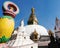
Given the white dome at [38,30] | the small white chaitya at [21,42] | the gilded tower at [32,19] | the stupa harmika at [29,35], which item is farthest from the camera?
the gilded tower at [32,19]

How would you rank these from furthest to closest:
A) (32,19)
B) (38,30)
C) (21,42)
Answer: (32,19) < (38,30) < (21,42)

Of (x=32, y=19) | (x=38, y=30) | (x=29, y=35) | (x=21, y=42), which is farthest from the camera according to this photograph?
(x=32, y=19)

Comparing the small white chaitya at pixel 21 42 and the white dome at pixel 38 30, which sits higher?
the white dome at pixel 38 30

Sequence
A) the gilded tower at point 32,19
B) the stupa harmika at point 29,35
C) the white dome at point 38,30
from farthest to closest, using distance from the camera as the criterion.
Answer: the gilded tower at point 32,19, the white dome at point 38,30, the stupa harmika at point 29,35

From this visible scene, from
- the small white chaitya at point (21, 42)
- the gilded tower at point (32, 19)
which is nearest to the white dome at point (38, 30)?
the gilded tower at point (32, 19)

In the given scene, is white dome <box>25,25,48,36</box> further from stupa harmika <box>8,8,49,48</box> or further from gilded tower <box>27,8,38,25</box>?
gilded tower <box>27,8,38,25</box>

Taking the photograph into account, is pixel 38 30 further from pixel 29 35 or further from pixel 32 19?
pixel 32 19

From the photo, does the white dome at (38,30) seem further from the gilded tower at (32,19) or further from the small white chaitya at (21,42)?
the small white chaitya at (21,42)

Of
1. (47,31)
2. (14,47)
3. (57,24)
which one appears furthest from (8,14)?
(47,31)

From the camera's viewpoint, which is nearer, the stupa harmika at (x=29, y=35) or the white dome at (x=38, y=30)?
the stupa harmika at (x=29, y=35)

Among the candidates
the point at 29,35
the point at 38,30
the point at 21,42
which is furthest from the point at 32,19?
the point at 21,42

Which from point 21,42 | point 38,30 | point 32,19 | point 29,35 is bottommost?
point 21,42

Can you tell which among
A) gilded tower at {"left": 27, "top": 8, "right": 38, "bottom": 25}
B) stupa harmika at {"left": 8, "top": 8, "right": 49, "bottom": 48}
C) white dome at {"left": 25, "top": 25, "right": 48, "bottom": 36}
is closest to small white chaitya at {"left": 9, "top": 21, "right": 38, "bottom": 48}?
stupa harmika at {"left": 8, "top": 8, "right": 49, "bottom": 48}

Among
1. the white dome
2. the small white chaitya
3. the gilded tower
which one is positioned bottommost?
the small white chaitya
